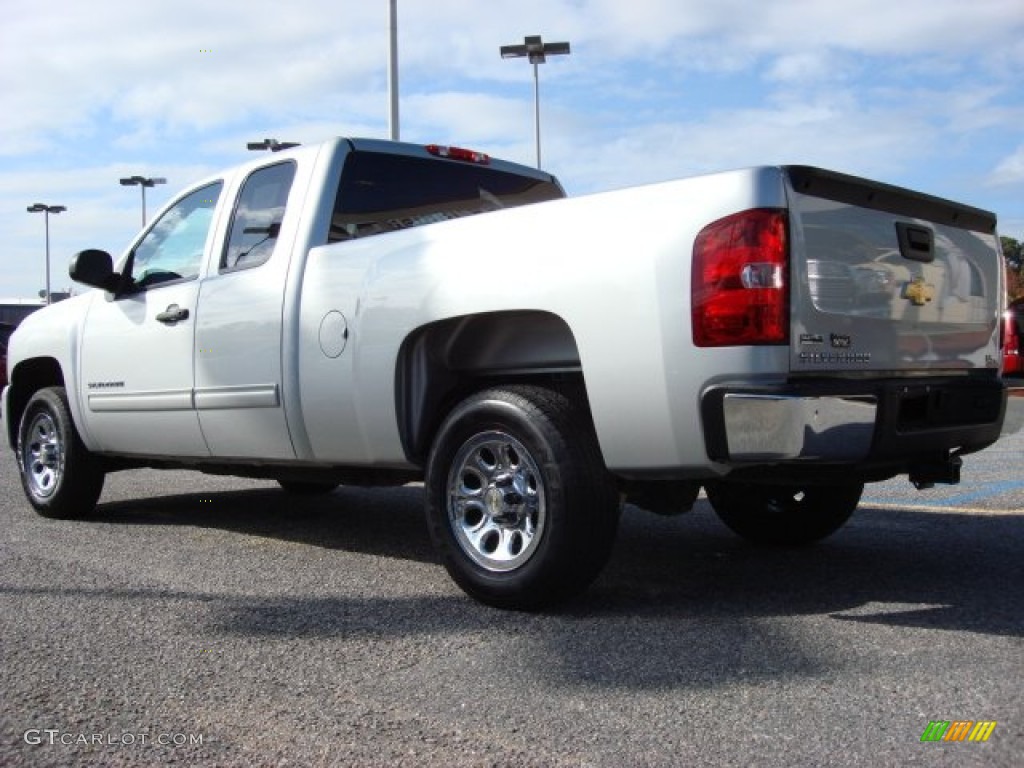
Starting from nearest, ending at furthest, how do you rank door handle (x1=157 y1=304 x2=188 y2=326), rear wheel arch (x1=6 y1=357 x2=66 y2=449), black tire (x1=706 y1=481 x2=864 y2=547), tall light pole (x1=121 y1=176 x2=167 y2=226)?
black tire (x1=706 y1=481 x2=864 y2=547) → door handle (x1=157 y1=304 x2=188 y2=326) → rear wheel arch (x1=6 y1=357 x2=66 y2=449) → tall light pole (x1=121 y1=176 x2=167 y2=226)

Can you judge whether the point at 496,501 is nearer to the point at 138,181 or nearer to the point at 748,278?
the point at 748,278

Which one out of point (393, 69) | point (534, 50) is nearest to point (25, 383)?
point (393, 69)

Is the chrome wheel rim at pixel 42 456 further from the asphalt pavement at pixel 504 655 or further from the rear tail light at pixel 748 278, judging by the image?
the rear tail light at pixel 748 278

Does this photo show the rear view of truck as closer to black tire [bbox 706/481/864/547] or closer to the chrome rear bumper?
the chrome rear bumper

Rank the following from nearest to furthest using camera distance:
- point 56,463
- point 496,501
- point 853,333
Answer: point 853,333 < point 496,501 < point 56,463

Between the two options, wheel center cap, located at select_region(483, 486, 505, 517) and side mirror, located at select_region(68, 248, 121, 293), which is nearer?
wheel center cap, located at select_region(483, 486, 505, 517)

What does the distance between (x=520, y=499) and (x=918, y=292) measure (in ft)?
5.39

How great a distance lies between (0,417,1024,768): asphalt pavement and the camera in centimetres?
258

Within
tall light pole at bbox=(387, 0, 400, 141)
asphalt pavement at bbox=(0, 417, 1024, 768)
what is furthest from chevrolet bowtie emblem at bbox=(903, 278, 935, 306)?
tall light pole at bbox=(387, 0, 400, 141)

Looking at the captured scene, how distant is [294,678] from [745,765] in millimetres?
1358

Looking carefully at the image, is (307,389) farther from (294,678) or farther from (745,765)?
(745,765)

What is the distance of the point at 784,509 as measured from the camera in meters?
5.07

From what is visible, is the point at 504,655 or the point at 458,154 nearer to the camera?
the point at 504,655

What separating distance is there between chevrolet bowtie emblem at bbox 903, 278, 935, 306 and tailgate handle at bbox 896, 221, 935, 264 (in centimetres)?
9
